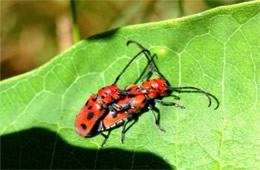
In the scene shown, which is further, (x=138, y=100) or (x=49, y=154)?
(x=138, y=100)

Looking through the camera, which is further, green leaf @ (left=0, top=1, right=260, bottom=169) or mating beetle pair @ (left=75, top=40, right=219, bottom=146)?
mating beetle pair @ (left=75, top=40, right=219, bottom=146)

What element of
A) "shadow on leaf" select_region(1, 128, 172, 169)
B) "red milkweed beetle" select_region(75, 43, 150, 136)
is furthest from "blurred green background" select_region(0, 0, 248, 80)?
"shadow on leaf" select_region(1, 128, 172, 169)

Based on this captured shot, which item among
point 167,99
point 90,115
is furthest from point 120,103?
point 167,99

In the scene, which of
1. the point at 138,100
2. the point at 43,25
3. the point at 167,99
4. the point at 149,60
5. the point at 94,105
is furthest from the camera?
the point at 43,25

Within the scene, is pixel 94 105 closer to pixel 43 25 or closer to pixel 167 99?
pixel 167 99

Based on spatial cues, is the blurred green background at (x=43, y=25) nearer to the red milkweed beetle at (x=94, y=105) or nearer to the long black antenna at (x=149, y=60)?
the red milkweed beetle at (x=94, y=105)

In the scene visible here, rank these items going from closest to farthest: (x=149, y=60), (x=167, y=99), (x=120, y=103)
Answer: (x=149, y=60) < (x=167, y=99) < (x=120, y=103)

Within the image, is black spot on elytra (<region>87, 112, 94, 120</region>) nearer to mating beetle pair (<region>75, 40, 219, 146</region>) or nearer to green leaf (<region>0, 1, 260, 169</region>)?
mating beetle pair (<region>75, 40, 219, 146</region>)

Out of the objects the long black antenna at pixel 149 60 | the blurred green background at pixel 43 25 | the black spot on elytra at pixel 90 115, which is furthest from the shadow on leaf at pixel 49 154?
the blurred green background at pixel 43 25
